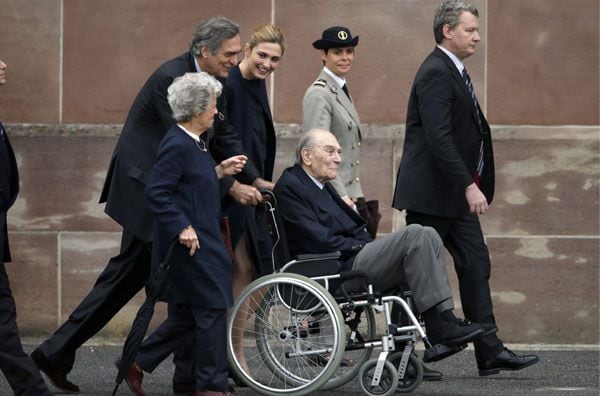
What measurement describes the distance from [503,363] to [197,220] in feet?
6.25

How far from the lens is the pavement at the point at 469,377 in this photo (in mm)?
8492

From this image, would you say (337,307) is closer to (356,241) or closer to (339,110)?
(356,241)

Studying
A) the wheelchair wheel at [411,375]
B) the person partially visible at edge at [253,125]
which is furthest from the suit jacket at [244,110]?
the wheelchair wheel at [411,375]

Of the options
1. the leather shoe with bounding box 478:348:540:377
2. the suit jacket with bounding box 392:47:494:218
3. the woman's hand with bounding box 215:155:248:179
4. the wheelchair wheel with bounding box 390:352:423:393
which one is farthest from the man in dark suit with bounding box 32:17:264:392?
the leather shoe with bounding box 478:348:540:377

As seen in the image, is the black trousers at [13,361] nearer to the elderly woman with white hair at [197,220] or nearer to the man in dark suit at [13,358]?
the man in dark suit at [13,358]

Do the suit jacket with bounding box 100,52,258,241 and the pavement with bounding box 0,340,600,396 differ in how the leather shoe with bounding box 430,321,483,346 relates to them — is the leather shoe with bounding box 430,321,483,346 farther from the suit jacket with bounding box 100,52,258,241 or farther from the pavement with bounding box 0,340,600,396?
the suit jacket with bounding box 100,52,258,241

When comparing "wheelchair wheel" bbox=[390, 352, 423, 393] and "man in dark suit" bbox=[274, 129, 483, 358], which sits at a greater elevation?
"man in dark suit" bbox=[274, 129, 483, 358]

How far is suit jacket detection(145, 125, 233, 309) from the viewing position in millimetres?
7664

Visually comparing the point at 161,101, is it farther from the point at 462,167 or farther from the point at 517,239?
the point at 517,239

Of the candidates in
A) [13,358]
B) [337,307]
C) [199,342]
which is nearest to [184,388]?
[199,342]

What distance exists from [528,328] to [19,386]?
159 inches

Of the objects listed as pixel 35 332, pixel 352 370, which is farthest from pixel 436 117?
pixel 35 332

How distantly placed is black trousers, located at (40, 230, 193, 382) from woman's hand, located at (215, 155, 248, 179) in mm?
601

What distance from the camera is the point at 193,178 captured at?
303 inches
